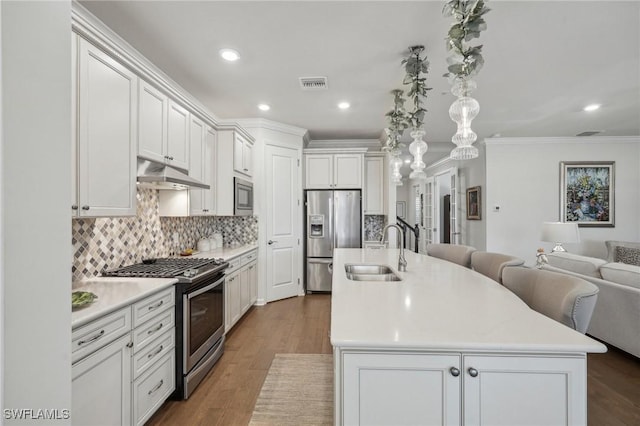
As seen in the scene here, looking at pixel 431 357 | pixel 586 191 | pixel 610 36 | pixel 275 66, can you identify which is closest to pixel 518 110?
pixel 610 36

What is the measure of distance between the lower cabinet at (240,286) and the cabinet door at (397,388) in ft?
7.05

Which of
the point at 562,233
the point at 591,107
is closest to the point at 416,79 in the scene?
the point at 591,107

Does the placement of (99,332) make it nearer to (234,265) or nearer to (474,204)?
(234,265)

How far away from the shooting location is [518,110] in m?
3.79

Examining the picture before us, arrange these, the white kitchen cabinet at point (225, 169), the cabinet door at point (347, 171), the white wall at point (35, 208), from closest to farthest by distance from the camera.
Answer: the white wall at point (35, 208) → the white kitchen cabinet at point (225, 169) → the cabinet door at point (347, 171)

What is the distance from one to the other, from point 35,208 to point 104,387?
1.39 metres

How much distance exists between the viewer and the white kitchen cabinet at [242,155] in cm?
351

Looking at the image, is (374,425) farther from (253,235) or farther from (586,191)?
→ (586,191)

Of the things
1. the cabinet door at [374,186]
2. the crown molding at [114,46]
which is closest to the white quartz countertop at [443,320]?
the crown molding at [114,46]

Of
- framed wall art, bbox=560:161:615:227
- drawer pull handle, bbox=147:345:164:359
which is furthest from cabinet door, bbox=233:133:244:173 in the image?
framed wall art, bbox=560:161:615:227

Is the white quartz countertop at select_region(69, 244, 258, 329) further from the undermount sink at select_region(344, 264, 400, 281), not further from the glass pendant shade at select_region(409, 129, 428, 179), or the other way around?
the glass pendant shade at select_region(409, 129, 428, 179)

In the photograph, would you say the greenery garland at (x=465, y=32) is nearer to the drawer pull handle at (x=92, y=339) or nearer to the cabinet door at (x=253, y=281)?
the drawer pull handle at (x=92, y=339)

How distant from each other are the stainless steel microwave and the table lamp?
403 cm

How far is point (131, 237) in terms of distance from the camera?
245cm
